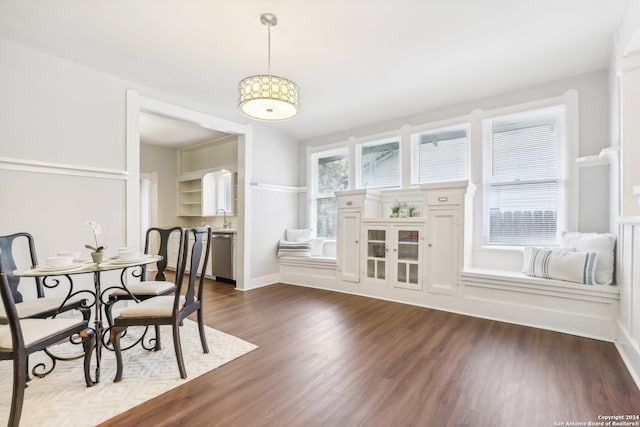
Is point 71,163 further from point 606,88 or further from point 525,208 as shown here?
point 606,88

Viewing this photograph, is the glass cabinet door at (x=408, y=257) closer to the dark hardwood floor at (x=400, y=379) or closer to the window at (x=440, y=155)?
the dark hardwood floor at (x=400, y=379)

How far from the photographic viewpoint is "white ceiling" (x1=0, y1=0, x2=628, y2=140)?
2.20 m

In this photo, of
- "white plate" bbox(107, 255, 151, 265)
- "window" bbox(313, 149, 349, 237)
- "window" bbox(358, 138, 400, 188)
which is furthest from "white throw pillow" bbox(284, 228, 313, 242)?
"white plate" bbox(107, 255, 151, 265)

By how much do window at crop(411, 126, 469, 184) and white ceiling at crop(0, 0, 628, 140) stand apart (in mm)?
549

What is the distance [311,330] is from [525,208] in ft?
9.48

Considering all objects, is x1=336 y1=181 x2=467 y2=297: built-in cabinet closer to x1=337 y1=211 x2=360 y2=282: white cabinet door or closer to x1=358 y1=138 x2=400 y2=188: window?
x1=337 y1=211 x2=360 y2=282: white cabinet door

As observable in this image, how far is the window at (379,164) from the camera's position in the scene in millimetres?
4484

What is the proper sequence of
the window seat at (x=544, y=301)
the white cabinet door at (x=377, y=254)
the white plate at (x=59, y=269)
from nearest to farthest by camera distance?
1. the white plate at (x=59, y=269)
2. the window seat at (x=544, y=301)
3. the white cabinet door at (x=377, y=254)

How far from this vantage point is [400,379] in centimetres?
196

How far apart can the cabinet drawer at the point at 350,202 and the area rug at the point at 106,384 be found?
247cm

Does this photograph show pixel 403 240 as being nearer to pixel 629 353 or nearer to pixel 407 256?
pixel 407 256

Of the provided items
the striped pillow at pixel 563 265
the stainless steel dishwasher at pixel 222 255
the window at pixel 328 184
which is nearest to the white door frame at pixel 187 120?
the stainless steel dishwasher at pixel 222 255

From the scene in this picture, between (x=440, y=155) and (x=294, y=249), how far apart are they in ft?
8.89

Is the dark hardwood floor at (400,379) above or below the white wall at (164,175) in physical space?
below
